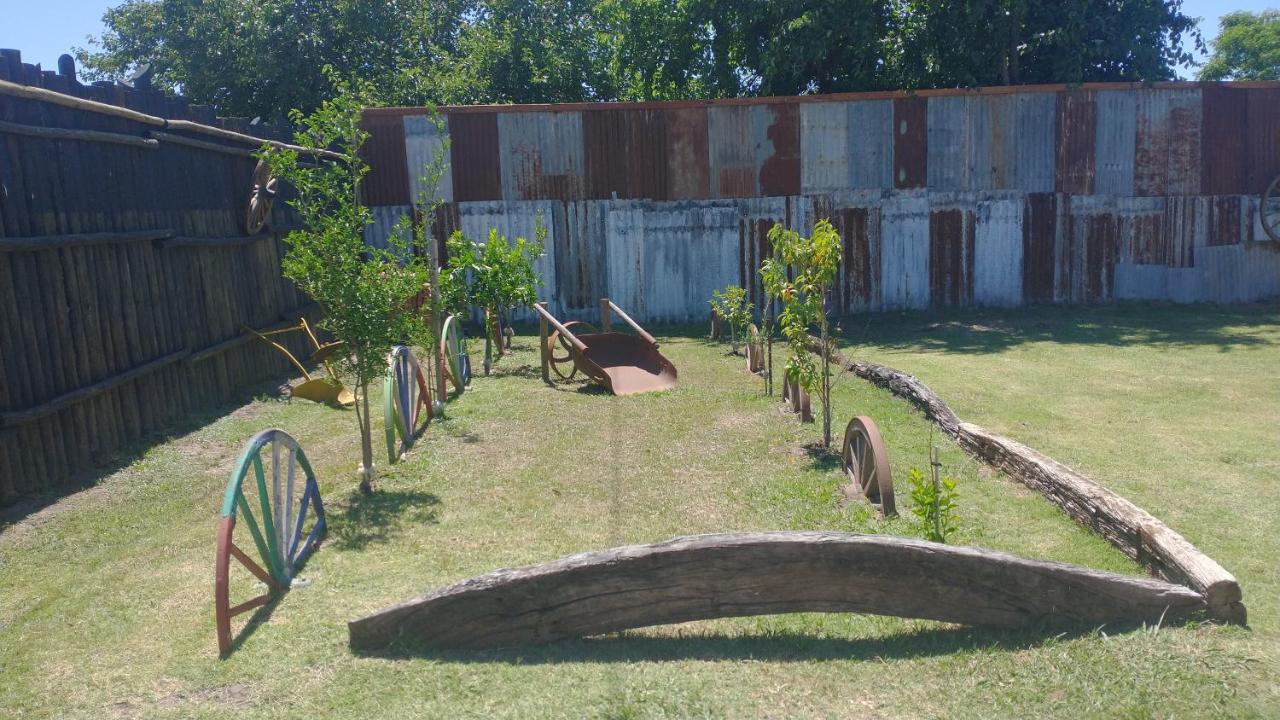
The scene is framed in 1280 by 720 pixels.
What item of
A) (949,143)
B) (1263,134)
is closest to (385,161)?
(949,143)

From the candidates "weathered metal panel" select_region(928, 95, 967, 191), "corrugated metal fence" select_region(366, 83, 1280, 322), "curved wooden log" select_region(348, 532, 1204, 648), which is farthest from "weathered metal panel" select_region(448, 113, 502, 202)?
"curved wooden log" select_region(348, 532, 1204, 648)

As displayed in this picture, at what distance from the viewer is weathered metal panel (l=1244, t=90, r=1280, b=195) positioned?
16.4 meters

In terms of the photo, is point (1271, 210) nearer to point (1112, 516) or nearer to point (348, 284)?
point (1112, 516)

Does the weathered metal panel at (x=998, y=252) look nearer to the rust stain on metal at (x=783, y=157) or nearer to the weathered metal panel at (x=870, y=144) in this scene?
the weathered metal panel at (x=870, y=144)

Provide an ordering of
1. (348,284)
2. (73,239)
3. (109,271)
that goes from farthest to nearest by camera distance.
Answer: (109,271)
(73,239)
(348,284)

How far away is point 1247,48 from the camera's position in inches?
1545

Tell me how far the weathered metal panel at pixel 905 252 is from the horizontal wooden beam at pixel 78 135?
11492 millimetres

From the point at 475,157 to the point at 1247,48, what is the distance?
36.3 m

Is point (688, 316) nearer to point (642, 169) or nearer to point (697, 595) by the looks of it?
point (642, 169)

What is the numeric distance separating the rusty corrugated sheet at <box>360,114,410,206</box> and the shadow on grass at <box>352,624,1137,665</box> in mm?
13326

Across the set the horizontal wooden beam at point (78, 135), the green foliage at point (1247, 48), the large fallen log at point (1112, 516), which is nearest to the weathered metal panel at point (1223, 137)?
the large fallen log at point (1112, 516)

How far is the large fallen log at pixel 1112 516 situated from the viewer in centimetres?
420

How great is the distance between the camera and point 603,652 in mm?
4145

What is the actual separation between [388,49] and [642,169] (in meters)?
12.4
